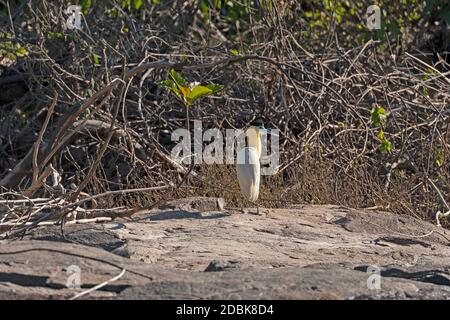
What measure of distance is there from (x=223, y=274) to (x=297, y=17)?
4944 millimetres

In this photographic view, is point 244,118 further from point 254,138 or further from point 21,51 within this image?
point 21,51

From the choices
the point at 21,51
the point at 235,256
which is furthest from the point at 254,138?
the point at 21,51

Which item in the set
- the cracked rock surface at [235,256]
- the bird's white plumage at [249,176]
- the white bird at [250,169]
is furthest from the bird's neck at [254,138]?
the cracked rock surface at [235,256]

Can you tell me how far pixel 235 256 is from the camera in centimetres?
438

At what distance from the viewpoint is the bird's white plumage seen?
5590mm

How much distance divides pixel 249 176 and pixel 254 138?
44 cm

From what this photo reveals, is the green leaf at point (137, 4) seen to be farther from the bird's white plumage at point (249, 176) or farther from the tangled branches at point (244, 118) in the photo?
the bird's white plumage at point (249, 176)

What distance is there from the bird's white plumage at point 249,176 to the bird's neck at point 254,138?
0.20 m

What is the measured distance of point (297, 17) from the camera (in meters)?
8.31

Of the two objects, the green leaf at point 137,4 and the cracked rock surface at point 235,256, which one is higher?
the green leaf at point 137,4

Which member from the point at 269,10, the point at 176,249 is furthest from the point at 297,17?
the point at 176,249

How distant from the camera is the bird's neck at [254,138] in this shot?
592cm

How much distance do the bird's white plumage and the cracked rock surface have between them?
0.39ft

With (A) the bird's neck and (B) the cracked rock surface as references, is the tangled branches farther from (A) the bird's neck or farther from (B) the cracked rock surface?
(B) the cracked rock surface
